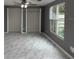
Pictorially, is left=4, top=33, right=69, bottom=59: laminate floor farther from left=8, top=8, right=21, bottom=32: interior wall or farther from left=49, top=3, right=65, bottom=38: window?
left=8, top=8, right=21, bottom=32: interior wall

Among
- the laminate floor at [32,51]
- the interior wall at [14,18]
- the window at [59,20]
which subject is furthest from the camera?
the interior wall at [14,18]

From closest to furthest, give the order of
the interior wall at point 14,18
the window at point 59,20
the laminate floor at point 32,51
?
the laminate floor at point 32,51, the window at point 59,20, the interior wall at point 14,18

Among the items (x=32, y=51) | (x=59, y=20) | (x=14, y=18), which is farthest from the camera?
(x=14, y=18)

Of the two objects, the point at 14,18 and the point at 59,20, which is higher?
the point at 14,18

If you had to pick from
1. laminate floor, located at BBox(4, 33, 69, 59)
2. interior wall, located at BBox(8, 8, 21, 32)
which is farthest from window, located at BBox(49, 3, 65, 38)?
interior wall, located at BBox(8, 8, 21, 32)

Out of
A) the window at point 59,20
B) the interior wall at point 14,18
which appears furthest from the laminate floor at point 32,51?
the interior wall at point 14,18

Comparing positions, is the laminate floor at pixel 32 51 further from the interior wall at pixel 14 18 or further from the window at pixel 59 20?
the interior wall at pixel 14 18

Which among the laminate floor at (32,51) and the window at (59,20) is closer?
the laminate floor at (32,51)

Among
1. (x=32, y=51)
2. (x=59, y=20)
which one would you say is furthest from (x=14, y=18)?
(x=32, y=51)

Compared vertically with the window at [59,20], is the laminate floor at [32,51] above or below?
below

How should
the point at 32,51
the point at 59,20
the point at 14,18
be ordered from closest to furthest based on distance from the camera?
the point at 32,51 → the point at 59,20 → the point at 14,18

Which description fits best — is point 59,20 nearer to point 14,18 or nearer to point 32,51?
point 32,51

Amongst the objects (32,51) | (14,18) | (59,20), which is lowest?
(32,51)
